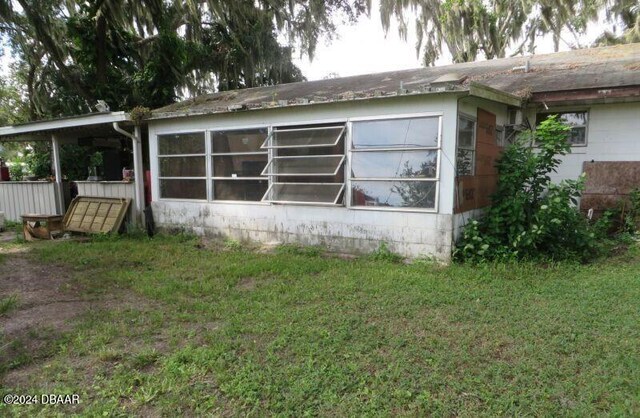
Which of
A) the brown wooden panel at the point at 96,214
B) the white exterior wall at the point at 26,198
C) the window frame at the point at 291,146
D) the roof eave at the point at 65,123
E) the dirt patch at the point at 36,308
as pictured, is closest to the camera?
the dirt patch at the point at 36,308

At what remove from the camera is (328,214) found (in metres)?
6.61

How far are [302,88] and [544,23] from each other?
12.9 m

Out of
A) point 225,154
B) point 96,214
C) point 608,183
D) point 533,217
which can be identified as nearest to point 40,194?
point 96,214

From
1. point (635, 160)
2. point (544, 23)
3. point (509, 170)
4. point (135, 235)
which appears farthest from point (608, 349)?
point (544, 23)

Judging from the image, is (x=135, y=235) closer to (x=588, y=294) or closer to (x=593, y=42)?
(x=588, y=294)

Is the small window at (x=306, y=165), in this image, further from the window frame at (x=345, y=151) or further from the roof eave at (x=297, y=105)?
the roof eave at (x=297, y=105)

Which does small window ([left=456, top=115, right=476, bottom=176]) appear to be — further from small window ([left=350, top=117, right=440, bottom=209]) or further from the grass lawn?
the grass lawn

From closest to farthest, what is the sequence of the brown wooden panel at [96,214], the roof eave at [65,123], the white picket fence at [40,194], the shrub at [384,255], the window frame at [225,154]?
1. the shrub at [384,255]
2. the window frame at [225,154]
3. the roof eave at [65,123]
4. the brown wooden panel at [96,214]
5. the white picket fence at [40,194]

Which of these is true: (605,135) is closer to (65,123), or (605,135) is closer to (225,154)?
(225,154)

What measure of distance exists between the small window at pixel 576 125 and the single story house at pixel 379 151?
0.7 inches

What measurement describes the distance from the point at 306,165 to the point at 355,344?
398 cm

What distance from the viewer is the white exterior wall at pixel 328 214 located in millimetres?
5613

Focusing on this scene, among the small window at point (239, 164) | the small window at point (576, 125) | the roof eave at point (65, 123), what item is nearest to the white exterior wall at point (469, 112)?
the small window at point (576, 125)

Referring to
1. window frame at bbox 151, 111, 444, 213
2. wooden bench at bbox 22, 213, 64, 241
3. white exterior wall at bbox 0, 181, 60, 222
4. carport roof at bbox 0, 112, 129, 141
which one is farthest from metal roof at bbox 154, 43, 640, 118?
white exterior wall at bbox 0, 181, 60, 222
